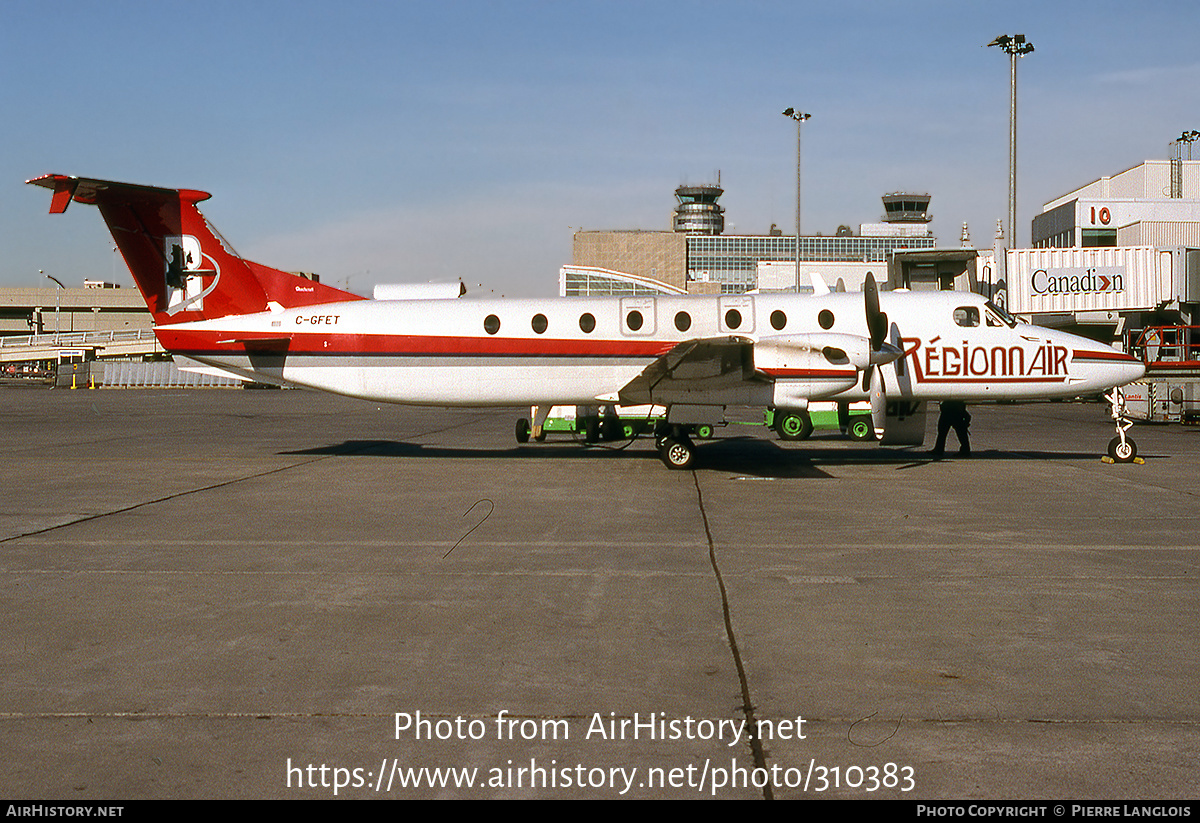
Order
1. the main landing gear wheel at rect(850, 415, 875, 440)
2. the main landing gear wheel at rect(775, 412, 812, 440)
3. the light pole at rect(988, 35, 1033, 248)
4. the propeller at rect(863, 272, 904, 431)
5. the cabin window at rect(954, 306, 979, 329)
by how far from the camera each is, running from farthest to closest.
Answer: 1. the light pole at rect(988, 35, 1033, 248)
2. the main landing gear wheel at rect(850, 415, 875, 440)
3. the main landing gear wheel at rect(775, 412, 812, 440)
4. the cabin window at rect(954, 306, 979, 329)
5. the propeller at rect(863, 272, 904, 431)

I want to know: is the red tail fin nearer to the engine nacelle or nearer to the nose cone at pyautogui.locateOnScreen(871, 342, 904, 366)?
the engine nacelle

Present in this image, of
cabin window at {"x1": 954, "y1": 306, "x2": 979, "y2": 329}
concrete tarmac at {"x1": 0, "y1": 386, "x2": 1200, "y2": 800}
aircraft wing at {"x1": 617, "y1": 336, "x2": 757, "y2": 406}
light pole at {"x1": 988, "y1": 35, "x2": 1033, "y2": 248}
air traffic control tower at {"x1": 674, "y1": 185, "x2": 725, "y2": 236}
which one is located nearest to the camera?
concrete tarmac at {"x1": 0, "y1": 386, "x2": 1200, "y2": 800}

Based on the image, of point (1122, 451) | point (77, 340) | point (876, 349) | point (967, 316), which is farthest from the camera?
point (77, 340)

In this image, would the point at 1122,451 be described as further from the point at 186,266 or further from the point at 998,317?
the point at 186,266

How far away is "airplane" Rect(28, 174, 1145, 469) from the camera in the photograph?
1870cm

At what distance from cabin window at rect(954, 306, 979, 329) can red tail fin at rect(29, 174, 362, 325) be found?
508 inches

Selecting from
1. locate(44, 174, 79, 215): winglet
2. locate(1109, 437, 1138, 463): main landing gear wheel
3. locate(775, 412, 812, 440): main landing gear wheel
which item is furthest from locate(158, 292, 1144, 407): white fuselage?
locate(44, 174, 79, 215): winglet

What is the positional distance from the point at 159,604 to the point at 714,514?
23.2ft

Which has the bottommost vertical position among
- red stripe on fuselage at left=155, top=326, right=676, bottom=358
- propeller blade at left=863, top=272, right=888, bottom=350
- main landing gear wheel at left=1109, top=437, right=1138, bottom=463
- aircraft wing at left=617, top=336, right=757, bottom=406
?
main landing gear wheel at left=1109, top=437, right=1138, bottom=463

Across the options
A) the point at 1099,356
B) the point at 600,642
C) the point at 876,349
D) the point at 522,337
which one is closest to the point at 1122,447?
the point at 1099,356

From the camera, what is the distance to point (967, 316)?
756 inches

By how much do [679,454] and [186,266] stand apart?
34.3 feet

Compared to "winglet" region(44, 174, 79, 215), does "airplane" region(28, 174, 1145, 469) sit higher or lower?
lower

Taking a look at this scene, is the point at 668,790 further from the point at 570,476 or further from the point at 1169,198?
the point at 1169,198
